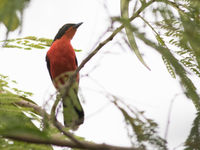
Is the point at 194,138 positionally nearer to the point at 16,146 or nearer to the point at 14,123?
the point at 14,123

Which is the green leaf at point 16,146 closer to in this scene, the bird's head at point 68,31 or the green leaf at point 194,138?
the green leaf at point 194,138

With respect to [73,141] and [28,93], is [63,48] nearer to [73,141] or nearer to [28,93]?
[28,93]

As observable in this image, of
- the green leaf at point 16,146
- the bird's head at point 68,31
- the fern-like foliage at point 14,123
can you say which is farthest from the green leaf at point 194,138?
the bird's head at point 68,31

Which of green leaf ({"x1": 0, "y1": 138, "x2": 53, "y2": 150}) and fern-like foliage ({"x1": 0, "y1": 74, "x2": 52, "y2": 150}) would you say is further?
green leaf ({"x1": 0, "y1": 138, "x2": 53, "y2": 150})

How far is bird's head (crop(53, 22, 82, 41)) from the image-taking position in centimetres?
443

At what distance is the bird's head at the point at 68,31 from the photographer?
4432 millimetres

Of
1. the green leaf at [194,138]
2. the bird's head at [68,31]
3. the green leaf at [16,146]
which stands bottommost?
the green leaf at [16,146]

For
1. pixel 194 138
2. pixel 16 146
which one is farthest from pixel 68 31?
pixel 194 138

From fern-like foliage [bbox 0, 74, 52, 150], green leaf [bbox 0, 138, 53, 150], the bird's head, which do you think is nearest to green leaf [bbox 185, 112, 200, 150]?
fern-like foliage [bbox 0, 74, 52, 150]

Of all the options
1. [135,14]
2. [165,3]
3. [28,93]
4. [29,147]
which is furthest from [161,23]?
[28,93]

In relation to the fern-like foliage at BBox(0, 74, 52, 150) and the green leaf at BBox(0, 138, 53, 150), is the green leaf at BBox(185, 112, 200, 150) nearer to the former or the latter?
the fern-like foliage at BBox(0, 74, 52, 150)

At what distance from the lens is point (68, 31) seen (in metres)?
4.47

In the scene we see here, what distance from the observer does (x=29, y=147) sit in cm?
136

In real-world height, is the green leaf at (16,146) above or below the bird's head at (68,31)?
below
